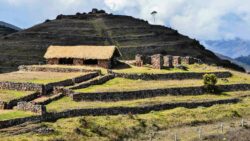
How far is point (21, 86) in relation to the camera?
64.2m

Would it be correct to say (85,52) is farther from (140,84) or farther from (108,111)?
(108,111)

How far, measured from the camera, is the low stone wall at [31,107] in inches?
2174

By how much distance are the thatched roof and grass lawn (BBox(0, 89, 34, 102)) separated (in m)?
18.4

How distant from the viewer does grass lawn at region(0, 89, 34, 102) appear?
5894 centimetres

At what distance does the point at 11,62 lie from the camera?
10606cm

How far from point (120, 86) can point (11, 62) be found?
4261 cm

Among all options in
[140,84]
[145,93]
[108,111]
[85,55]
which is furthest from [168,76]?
[108,111]

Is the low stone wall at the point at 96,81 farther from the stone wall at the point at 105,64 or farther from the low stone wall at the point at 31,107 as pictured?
the low stone wall at the point at 31,107

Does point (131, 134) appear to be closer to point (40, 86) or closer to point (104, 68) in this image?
point (40, 86)

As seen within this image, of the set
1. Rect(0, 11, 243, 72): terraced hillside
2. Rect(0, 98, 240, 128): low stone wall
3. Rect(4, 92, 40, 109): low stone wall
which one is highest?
Rect(0, 11, 243, 72): terraced hillside

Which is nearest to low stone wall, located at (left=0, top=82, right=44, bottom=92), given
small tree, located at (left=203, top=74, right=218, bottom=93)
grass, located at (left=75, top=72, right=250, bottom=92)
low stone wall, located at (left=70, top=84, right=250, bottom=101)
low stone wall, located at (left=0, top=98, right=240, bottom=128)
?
low stone wall, located at (left=70, top=84, right=250, bottom=101)

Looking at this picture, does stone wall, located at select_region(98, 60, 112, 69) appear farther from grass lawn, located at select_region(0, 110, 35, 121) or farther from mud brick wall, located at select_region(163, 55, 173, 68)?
grass lawn, located at select_region(0, 110, 35, 121)

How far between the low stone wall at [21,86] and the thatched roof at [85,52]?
17.2 metres

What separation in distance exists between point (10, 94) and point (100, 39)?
68.5m
